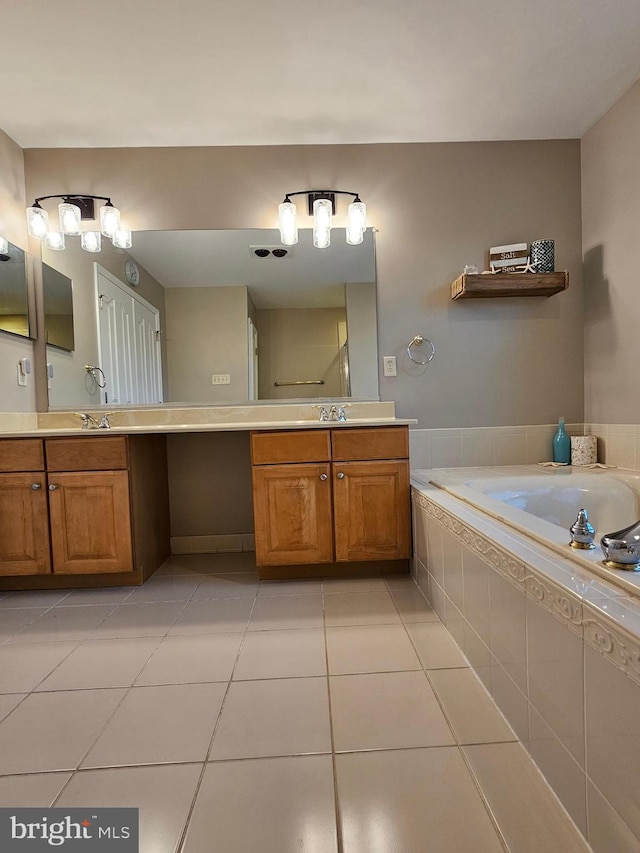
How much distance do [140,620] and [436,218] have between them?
2436 mm

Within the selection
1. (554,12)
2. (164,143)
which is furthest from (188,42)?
(554,12)

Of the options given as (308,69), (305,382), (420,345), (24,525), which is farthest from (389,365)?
(24,525)

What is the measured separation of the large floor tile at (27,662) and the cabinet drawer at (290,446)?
1.00m

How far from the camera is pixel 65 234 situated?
2.41 m

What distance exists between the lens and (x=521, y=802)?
34.2 inches

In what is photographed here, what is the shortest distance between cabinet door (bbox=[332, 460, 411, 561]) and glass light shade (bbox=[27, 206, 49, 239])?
6.42 ft

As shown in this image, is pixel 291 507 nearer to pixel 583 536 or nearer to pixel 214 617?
pixel 214 617

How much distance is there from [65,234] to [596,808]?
2.99 meters

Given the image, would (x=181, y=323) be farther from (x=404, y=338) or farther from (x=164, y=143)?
(x=404, y=338)

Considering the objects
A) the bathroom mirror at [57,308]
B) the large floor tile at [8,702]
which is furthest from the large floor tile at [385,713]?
the bathroom mirror at [57,308]

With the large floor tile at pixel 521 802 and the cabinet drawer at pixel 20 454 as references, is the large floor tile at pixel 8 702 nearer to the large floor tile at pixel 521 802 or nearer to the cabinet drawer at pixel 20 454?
the cabinet drawer at pixel 20 454

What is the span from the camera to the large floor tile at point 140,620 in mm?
1647

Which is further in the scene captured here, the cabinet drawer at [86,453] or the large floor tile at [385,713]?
the cabinet drawer at [86,453]

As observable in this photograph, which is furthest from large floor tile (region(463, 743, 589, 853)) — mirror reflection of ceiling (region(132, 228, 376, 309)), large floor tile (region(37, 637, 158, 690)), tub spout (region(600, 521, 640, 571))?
mirror reflection of ceiling (region(132, 228, 376, 309))
